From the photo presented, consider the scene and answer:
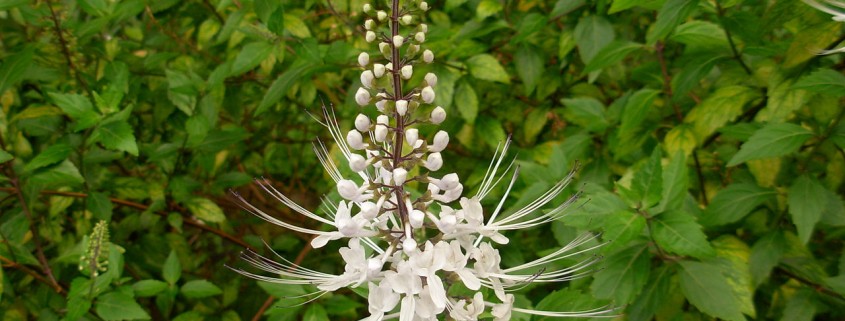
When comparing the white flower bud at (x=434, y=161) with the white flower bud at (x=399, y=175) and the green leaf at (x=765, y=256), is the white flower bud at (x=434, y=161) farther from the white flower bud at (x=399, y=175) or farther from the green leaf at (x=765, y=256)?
the green leaf at (x=765, y=256)

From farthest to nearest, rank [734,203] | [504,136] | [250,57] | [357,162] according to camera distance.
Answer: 1. [504,136]
2. [250,57]
3. [734,203]
4. [357,162]

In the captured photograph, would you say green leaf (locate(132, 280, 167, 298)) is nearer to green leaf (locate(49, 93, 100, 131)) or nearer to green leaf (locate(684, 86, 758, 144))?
green leaf (locate(49, 93, 100, 131))

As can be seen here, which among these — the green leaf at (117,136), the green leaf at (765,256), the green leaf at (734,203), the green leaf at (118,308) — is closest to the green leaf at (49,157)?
the green leaf at (117,136)

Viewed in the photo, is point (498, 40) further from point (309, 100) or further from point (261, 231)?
point (261, 231)

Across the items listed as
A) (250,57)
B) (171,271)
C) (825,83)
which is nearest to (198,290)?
(171,271)

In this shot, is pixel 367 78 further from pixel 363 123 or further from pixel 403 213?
pixel 403 213

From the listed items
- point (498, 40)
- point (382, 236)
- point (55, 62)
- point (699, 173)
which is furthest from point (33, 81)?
point (699, 173)
